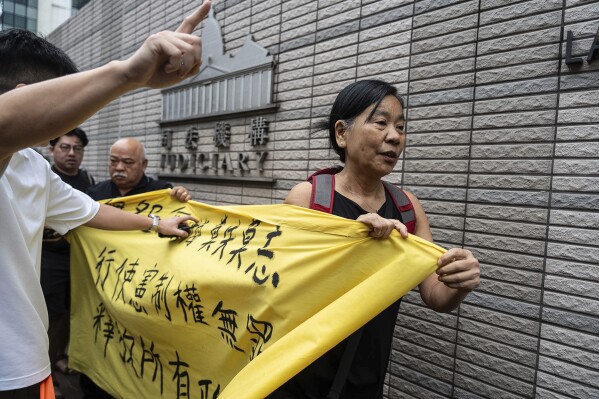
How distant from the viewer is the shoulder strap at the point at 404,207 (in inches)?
80.7

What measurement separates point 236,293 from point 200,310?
0.95ft

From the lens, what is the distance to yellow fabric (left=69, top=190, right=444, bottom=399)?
5.42 feet

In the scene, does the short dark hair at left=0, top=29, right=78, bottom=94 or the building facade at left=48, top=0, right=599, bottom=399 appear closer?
the short dark hair at left=0, top=29, right=78, bottom=94

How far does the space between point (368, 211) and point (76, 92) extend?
138 cm

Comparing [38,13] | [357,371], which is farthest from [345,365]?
[38,13]

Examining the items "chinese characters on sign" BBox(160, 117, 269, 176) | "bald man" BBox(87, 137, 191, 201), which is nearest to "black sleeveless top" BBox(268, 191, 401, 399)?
"bald man" BBox(87, 137, 191, 201)

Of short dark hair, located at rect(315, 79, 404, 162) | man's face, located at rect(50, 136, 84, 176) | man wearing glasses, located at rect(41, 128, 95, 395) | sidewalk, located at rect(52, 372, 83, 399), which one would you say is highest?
short dark hair, located at rect(315, 79, 404, 162)

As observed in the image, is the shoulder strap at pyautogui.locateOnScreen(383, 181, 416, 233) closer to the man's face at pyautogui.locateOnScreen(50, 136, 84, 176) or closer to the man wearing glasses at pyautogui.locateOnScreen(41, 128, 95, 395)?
the man wearing glasses at pyautogui.locateOnScreen(41, 128, 95, 395)

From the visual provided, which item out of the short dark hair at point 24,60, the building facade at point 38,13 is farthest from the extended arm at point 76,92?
the building facade at point 38,13

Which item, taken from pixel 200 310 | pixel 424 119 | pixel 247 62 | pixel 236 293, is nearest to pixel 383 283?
pixel 236 293

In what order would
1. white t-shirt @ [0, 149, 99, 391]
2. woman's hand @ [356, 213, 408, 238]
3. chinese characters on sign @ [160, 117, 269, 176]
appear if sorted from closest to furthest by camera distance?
1. white t-shirt @ [0, 149, 99, 391]
2. woman's hand @ [356, 213, 408, 238]
3. chinese characters on sign @ [160, 117, 269, 176]

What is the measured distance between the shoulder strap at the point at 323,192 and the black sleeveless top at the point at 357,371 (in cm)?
13

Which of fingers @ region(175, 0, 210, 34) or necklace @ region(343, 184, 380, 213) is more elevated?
fingers @ region(175, 0, 210, 34)

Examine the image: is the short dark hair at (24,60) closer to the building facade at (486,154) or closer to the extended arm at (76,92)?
the extended arm at (76,92)
